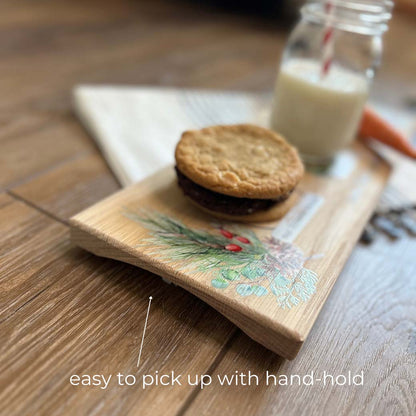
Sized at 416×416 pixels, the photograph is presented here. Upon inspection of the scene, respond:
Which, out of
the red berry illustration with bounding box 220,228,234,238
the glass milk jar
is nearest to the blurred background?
the glass milk jar

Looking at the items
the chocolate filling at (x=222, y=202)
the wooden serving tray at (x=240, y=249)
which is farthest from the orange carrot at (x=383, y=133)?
the chocolate filling at (x=222, y=202)

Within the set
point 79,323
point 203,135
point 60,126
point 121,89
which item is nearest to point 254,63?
point 121,89

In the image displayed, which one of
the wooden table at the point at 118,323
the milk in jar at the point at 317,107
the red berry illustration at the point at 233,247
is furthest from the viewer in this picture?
the milk in jar at the point at 317,107

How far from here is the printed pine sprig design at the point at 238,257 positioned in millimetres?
461

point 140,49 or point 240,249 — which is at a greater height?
point 240,249

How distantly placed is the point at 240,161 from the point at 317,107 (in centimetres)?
25

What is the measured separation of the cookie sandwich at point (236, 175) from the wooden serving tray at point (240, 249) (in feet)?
0.07

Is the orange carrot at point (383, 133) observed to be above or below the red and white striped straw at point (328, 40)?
below

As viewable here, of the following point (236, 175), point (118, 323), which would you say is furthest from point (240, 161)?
point (118, 323)

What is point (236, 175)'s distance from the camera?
0.55m

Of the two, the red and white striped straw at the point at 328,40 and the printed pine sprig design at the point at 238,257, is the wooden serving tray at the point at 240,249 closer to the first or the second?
the printed pine sprig design at the point at 238,257

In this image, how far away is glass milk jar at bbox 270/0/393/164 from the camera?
0.75 m

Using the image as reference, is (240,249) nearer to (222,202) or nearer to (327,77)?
(222,202)

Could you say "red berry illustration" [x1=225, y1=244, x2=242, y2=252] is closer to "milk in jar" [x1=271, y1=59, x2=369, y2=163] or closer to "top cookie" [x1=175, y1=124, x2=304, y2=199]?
"top cookie" [x1=175, y1=124, x2=304, y2=199]
